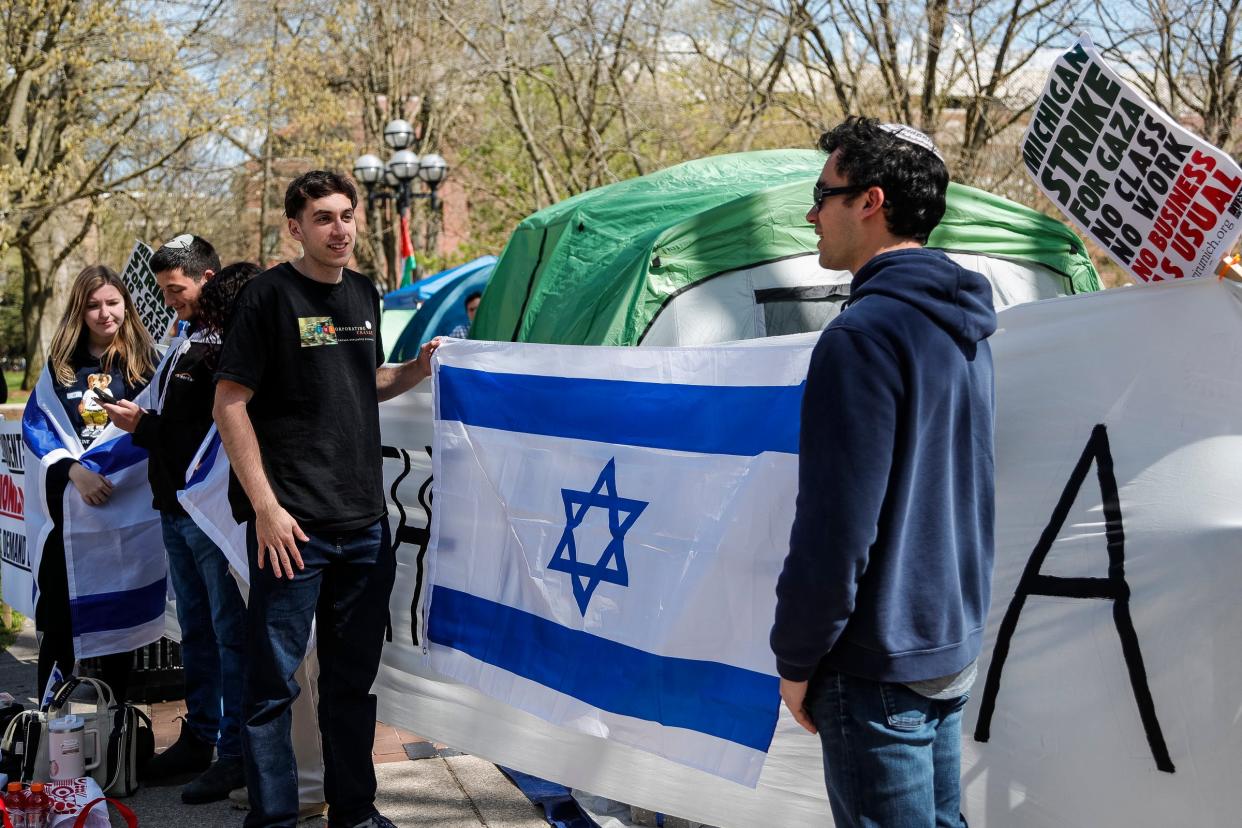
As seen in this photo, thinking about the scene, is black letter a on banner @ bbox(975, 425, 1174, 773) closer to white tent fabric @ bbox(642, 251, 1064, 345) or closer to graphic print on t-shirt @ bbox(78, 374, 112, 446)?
white tent fabric @ bbox(642, 251, 1064, 345)

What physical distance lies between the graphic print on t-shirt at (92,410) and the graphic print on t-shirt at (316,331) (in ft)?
4.86

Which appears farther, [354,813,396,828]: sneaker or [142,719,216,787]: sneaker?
[142,719,216,787]: sneaker

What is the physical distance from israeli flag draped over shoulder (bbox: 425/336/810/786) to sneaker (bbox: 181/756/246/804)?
0.87m

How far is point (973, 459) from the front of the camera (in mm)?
2160

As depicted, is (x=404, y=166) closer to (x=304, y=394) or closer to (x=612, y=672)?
(x=304, y=394)

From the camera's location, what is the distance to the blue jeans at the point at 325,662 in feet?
11.2

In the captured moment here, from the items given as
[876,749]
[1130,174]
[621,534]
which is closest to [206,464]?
[621,534]

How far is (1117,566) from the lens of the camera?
8.86ft

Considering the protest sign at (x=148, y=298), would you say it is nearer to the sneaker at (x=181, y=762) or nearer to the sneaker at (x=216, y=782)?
the sneaker at (x=181, y=762)

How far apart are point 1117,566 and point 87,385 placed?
12.3 ft

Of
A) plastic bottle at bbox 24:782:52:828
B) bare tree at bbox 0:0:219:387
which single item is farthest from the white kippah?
bare tree at bbox 0:0:219:387

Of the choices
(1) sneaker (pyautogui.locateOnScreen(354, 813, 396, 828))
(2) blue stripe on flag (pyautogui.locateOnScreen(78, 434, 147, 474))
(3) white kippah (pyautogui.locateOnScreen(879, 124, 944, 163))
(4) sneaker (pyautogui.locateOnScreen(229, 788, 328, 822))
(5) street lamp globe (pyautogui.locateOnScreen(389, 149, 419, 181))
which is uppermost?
(5) street lamp globe (pyautogui.locateOnScreen(389, 149, 419, 181))

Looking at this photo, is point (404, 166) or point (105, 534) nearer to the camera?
point (105, 534)

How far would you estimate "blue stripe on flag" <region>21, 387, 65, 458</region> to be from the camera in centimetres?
469
